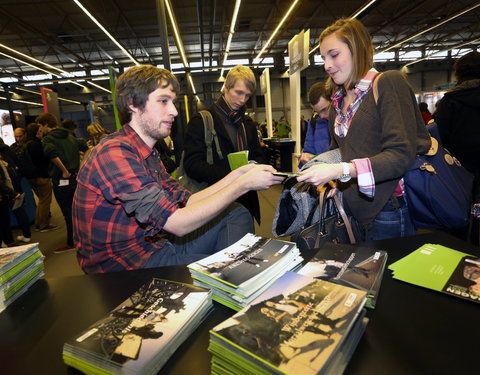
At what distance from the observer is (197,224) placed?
1.15 m

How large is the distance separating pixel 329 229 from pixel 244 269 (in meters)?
0.56

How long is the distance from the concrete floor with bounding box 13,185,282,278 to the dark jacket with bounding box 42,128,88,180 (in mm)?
989

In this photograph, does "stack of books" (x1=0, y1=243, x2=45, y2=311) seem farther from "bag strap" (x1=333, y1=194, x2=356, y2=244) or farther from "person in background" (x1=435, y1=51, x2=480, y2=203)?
"person in background" (x1=435, y1=51, x2=480, y2=203)

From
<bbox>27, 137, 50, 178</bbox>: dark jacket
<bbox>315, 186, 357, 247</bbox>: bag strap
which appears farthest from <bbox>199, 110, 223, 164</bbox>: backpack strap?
<bbox>27, 137, 50, 178</bbox>: dark jacket

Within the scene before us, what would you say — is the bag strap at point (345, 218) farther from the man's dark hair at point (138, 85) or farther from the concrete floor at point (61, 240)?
the concrete floor at point (61, 240)

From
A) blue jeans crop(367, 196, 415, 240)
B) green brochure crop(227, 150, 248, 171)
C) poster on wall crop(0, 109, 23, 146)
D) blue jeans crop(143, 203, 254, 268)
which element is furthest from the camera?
poster on wall crop(0, 109, 23, 146)

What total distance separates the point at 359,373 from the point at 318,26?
47.4 ft

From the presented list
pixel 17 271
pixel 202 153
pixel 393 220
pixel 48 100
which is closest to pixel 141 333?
pixel 17 271

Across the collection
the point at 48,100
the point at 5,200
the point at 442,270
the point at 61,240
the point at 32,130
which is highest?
the point at 48,100

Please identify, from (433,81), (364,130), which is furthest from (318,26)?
(364,130)

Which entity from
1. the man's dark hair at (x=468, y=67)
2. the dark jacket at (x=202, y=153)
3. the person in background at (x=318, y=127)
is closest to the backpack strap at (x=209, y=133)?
the dark jacket at (x=202, y=153)

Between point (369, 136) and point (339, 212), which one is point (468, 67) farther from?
point (339, 212)

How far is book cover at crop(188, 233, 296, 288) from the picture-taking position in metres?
0.76

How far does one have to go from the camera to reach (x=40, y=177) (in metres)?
4.59
